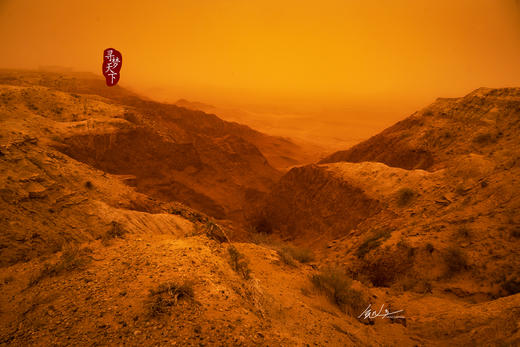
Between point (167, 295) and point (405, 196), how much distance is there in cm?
716

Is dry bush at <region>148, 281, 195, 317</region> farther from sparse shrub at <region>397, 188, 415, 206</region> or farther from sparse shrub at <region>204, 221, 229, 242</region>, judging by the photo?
sparse shrub at <region>397, 188, 415, 206</region>

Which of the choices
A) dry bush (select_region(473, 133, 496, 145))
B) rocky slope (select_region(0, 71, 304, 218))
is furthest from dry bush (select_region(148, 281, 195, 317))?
dry bush (select_region(473, 133, 496, 145))

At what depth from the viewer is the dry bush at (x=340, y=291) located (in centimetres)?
512

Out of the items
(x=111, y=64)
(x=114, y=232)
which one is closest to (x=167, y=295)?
(x=114, y=232)

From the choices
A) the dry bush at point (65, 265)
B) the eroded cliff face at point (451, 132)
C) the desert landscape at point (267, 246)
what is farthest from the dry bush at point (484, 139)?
the dry bush at point (65, 265)

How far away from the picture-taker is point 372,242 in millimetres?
7242

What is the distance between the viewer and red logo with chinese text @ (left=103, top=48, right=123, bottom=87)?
1138 cm

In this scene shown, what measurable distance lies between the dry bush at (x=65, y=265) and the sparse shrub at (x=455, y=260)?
20.3 feet

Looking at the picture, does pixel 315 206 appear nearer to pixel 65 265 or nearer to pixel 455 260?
pixel 455 260

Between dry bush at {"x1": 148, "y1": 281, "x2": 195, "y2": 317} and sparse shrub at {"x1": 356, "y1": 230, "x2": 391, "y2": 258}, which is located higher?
dry bush at {"x1": 148, "y1": 281, "x2": 195, "y2": 317}

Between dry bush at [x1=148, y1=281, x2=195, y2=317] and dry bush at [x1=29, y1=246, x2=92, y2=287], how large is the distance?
1.21m

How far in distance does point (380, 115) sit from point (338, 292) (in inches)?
1943
